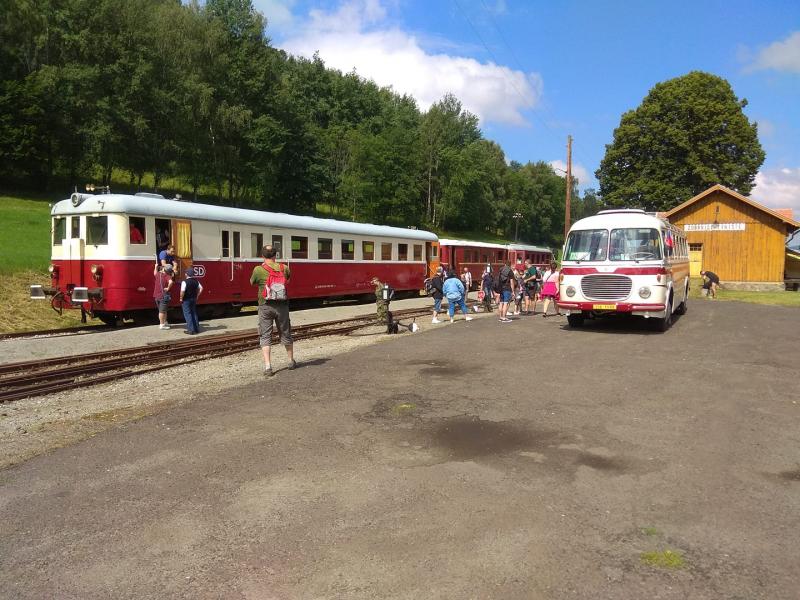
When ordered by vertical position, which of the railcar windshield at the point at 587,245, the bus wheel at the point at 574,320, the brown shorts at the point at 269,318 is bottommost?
the bus wheel at the point at 574,320

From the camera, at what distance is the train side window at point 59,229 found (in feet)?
52.3

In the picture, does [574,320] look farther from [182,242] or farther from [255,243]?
[182,242]

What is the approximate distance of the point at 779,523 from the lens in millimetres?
4012

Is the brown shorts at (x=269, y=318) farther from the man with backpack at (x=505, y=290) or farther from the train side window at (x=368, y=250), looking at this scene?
the train side window at (x=368, y=250)

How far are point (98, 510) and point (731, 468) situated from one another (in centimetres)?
511

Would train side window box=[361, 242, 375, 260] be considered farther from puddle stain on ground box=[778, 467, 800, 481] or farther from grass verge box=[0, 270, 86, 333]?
puddle stain on ground box=[778, 467, 800, 481]

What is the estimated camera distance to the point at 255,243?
1912cm

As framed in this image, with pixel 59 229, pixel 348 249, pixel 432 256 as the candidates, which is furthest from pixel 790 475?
pixel 432 256

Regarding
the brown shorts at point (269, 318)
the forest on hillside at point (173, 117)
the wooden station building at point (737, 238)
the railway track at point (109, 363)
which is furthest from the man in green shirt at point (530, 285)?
the forest on hillside at point (173, 117)

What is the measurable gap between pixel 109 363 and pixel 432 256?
2163 centimetres

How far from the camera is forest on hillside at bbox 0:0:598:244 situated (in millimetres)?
41375

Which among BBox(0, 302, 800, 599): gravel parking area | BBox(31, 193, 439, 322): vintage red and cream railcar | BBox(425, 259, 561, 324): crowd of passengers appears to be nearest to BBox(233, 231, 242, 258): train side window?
BBox(31, 193, 439, 322): vintage red and cream railcar

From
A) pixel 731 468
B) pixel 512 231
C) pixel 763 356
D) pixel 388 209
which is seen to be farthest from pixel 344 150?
pixel 731 468

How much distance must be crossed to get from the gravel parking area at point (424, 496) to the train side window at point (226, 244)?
9858mm
